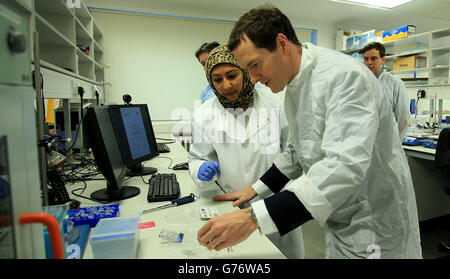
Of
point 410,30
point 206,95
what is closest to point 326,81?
point 206,95

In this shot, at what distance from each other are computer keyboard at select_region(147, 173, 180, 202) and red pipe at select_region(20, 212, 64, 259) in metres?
0.81

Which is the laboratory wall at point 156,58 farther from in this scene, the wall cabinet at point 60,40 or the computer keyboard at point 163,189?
the computer keyboard at point 163,189

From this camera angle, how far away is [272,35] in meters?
0.79

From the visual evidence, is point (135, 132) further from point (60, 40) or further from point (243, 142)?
point (60, 40)

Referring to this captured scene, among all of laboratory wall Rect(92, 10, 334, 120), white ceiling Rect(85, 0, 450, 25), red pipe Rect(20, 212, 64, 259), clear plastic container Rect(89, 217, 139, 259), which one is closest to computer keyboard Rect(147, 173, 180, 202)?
clear plastic container Rect(89, 217, 139, 259)

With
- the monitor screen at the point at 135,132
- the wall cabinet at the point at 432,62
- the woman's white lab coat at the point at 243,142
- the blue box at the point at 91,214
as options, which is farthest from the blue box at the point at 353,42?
the blue box at the point at 91,214

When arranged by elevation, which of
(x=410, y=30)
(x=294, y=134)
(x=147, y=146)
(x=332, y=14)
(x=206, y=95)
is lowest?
(x=147, y=146)

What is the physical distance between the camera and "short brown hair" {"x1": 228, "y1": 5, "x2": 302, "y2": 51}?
0.79 m

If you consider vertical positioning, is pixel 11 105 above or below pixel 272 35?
below

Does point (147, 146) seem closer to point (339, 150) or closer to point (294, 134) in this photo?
point (294, 134)

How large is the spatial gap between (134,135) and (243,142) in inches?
24.2

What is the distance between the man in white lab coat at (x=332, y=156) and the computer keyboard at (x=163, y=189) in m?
0.53

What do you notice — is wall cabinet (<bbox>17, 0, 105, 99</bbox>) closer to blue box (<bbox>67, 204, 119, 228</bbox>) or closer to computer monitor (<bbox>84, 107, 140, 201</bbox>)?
computer monitor (<bbox>84, 107, 140, 201</bbox>)

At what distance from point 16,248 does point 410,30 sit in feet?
17.6
